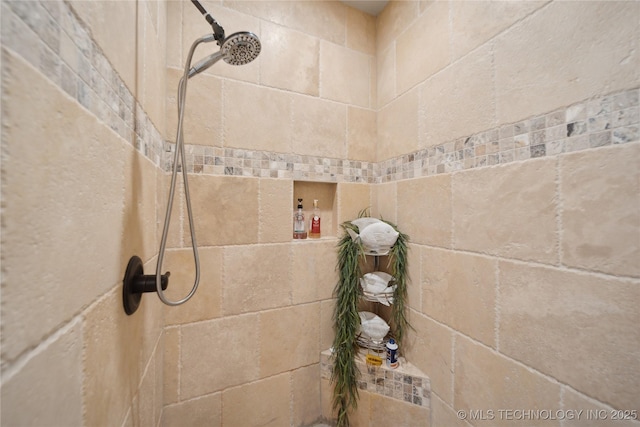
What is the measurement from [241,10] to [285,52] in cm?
27

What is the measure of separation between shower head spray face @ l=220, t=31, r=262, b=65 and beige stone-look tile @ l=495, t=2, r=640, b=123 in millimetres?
872

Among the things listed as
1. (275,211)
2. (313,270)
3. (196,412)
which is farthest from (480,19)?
(196,412)

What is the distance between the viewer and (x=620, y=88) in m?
0.61

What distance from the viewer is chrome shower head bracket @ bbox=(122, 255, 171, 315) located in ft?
1.98

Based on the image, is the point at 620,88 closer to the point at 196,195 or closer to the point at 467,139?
the point at 467,139

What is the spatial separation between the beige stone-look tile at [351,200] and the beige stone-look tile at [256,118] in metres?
0.41

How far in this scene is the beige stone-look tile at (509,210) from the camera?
0.74m

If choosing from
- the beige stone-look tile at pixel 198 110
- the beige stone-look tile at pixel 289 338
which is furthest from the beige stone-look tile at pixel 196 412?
the beige stone-look tile at pixel 198 110

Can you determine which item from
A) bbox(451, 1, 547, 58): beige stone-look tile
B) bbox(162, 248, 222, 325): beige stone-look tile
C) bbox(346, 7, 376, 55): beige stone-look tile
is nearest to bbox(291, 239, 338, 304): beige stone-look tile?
bbox(162, 248, 222, 325): beige stone-look tile

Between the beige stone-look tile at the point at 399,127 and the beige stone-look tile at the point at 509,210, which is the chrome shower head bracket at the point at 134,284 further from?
the beige stone-look tile at the point at 399,127

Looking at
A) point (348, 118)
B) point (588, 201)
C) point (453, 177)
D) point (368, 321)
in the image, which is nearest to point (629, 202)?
point (588, 201)

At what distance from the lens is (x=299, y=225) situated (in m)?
1.35

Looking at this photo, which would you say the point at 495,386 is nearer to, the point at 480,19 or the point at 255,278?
the point at 255,278

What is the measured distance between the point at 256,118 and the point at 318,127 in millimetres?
349
